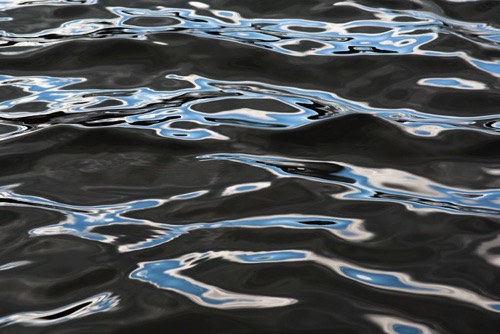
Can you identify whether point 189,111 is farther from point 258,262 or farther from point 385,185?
point 258,262

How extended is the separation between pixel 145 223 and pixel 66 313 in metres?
0.38

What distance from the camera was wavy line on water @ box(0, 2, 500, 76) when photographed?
10.0ft

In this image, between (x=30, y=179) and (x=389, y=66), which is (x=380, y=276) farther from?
(x=389, y=66)

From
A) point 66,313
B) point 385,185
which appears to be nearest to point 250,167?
point 385,185

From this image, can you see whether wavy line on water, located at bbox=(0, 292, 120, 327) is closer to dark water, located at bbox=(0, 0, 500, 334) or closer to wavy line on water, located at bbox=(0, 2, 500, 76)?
dark water, located at bbox=(0, 0, 500, 334)

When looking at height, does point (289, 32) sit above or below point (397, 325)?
above

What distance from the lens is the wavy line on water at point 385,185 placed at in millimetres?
1985

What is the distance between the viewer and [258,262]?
1.73 metres

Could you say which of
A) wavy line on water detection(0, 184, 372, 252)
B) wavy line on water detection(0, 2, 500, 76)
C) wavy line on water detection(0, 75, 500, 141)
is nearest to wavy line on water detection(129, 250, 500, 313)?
wavy line on water detection(0, 184, 372, 252)

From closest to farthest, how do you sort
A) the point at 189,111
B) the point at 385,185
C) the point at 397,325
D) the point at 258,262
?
the point at 397,325, the point at 258,262, the point at 385,185, the point at 189,111

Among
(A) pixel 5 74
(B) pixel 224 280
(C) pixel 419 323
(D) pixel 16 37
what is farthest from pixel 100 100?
(C) pixel 419 323

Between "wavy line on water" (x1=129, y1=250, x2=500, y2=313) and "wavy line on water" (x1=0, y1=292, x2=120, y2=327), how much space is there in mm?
98

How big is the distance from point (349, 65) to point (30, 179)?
1244 mm

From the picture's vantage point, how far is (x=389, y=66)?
2904 millimetres
